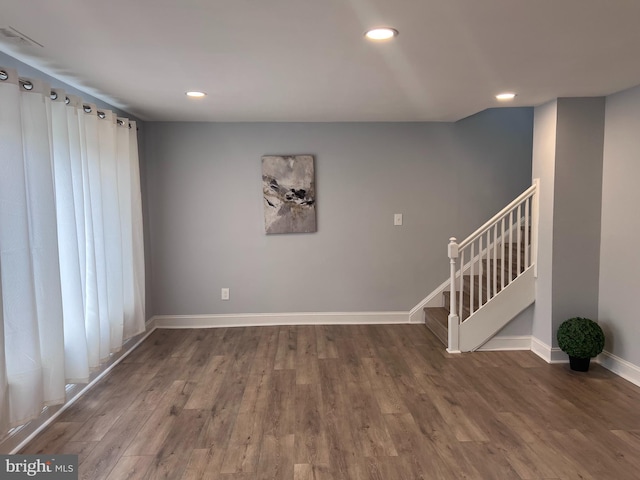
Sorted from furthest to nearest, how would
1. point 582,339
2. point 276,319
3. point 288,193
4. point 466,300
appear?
point 276,319 → point 288,193 → point 466,300 → point 582,339

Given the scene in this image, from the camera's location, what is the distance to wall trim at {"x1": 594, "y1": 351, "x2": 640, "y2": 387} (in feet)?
11.3

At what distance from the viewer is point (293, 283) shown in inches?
200

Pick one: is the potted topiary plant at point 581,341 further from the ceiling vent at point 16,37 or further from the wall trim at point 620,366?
the ceiling vent at point 16,37

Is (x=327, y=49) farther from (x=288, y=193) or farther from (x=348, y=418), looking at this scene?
(x=288, y=193)

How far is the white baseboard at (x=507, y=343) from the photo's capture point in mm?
4215

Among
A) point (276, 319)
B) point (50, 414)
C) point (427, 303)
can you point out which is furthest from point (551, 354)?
point (50, 414)

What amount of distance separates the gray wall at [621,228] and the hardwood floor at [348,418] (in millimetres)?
424

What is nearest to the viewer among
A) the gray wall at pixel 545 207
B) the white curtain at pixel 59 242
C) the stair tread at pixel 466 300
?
the white curtain at pixel 59 242

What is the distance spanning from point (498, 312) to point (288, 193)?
2.41 metres

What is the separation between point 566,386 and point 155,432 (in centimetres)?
293

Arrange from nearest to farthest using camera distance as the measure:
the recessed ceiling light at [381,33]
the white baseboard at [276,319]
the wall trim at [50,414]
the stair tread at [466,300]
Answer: the recessed ceiling light at [381,33], the wall trim at [50,414], the stair tread at [466,300], the white baseboard at [276,319]

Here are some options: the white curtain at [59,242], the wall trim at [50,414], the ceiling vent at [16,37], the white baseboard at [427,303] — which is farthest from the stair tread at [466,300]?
the ceiling vent at [16,37]

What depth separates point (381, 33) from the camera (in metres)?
2.17

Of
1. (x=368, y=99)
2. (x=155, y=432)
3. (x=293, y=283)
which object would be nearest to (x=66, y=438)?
(x=155, y=432)
